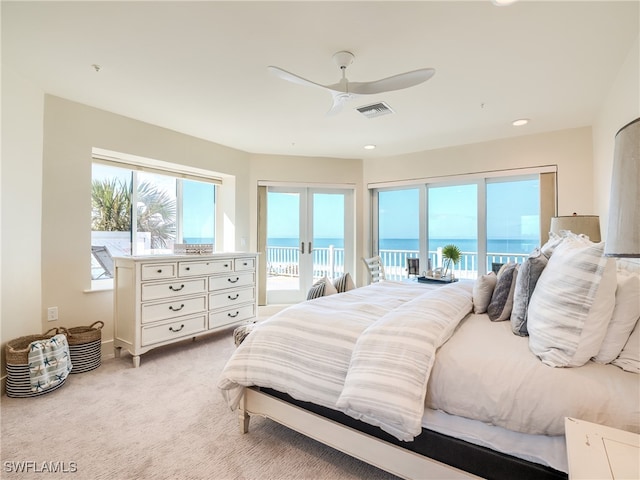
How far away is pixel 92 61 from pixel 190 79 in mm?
→ 652

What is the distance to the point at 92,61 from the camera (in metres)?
2.22

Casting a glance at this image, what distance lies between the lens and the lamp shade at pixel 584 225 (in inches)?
111

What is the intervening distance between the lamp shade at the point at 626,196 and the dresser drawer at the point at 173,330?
3.39m

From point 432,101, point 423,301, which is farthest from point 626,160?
point 432,101

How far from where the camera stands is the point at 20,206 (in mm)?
2510

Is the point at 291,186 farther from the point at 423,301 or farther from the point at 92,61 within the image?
the point at 423,301

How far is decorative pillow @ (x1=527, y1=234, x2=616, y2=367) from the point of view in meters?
1.21

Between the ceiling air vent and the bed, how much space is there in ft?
6.40

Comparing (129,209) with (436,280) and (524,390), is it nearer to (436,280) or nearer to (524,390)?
(436,280)

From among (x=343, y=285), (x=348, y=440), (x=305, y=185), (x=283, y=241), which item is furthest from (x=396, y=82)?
(x=283, y=241)

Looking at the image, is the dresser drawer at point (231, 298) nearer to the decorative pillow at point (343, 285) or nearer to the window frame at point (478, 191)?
the decorative pillow at point (343, 285)

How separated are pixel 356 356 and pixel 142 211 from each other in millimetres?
3453

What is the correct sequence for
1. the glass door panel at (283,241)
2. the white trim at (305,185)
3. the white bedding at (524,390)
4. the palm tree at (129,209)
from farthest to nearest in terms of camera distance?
the glass door panel at (283,241), the white trim at (305,185), the palm tree at (129,209), the white bedding at (524,390)

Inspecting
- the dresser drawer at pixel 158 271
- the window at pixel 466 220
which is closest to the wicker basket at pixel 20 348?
the dresser drawer at pixel 158 271
